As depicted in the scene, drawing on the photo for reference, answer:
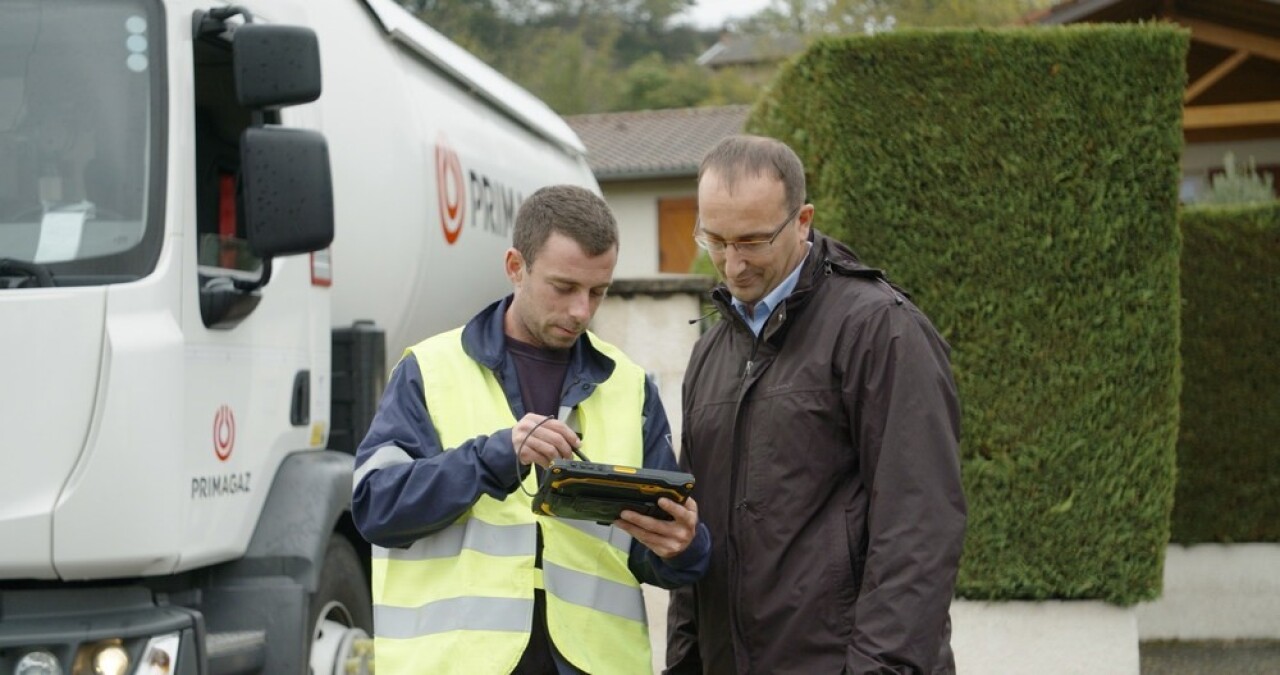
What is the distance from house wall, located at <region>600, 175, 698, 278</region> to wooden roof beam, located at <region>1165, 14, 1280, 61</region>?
15.6 meters

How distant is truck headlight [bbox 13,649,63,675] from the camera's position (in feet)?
12.5

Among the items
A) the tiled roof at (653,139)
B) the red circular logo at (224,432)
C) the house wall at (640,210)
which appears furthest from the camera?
the house wall at (640,210)

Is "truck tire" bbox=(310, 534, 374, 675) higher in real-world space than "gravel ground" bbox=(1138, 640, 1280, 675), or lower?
higher

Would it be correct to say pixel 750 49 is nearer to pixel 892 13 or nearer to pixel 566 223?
pixel 892 13

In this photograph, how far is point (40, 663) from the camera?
150 inches

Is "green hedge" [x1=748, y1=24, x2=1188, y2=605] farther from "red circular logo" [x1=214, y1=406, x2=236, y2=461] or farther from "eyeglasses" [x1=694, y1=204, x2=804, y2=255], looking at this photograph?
"eyeglasses" [x1=694, y1=204, x2=804, y2=255]

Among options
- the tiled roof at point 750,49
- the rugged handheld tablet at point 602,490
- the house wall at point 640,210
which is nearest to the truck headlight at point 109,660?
the rugged handheld tablet at point 602,490

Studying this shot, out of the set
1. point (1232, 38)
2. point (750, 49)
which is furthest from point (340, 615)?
point (750, 49)

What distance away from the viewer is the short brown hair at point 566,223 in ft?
9.79

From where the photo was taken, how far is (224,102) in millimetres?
4480

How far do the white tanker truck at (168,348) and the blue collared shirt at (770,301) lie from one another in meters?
1.60

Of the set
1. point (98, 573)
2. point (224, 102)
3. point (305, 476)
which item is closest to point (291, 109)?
point (224, 102)

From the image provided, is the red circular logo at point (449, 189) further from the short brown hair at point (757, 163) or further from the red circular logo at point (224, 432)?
the short brown hair at point (757, 163)

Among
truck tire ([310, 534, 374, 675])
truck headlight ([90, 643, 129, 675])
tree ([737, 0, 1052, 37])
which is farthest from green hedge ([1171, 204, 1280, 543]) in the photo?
tree ([737, 0, 1052, 37])
